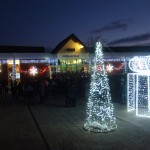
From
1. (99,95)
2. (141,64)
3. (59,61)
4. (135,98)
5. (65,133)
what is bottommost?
(65,133)

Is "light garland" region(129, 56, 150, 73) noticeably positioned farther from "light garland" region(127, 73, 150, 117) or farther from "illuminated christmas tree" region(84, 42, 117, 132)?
"illuminated christmas tree" region(84, 42, 117, 132)

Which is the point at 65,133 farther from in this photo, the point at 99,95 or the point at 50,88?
the point at 50,88

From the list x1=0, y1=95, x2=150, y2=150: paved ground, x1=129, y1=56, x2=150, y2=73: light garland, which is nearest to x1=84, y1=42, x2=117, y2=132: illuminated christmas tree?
x1=0, y1=95, x2=150, y2=150: paved ground

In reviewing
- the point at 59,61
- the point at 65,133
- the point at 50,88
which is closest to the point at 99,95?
the point at 65,133

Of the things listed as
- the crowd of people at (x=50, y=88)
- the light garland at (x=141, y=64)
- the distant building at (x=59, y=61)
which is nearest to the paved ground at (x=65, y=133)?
the light garland at (x=141, y=64)

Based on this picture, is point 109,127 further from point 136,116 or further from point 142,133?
point 136,116

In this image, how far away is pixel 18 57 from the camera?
27.8 metres

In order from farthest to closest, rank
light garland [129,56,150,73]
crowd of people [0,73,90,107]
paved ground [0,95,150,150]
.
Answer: crowd of people [0,73,90,107] < light garland [129,56,150,73] < paved ground [0,95,150,150]

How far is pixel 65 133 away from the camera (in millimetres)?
10703

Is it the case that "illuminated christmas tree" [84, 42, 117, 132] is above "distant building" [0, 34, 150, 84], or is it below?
below

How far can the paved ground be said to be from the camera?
905cm

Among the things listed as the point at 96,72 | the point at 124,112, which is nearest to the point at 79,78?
the point at 124,112

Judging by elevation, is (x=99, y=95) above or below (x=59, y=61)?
below

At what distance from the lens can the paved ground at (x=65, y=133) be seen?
9055 millimetres
